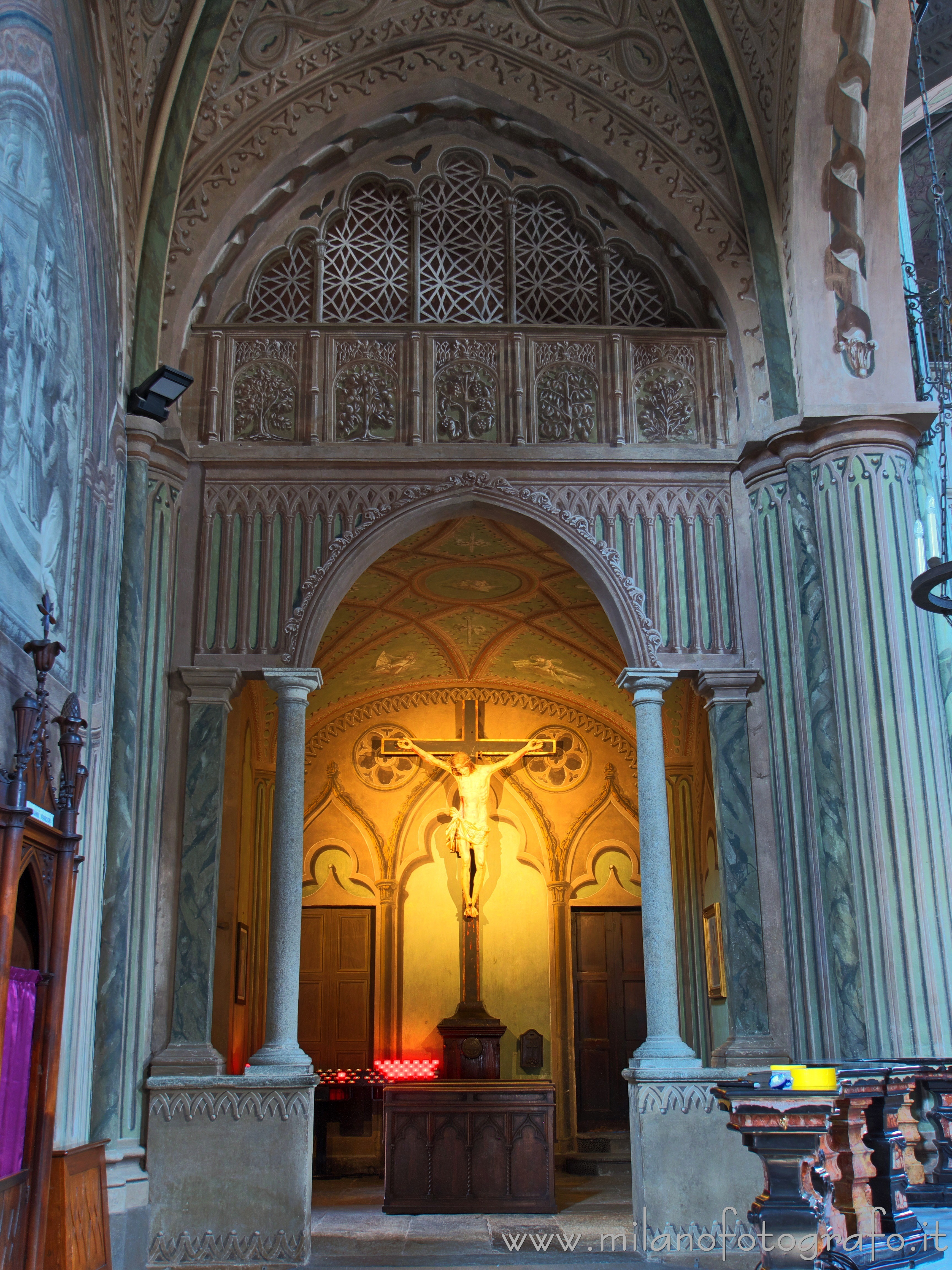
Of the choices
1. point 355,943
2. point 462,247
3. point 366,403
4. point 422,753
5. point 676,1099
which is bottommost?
point 676,1099

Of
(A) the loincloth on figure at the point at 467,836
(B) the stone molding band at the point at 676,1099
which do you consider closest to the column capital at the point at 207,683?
(B) the stone molding band at the point at 676,1099

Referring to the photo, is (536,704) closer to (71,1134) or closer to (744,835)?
(744,835)

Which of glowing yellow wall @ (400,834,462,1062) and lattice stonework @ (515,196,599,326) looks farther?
glowing yellow wall @ (400,834,462,1062)

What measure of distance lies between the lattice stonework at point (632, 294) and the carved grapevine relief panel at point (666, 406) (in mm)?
552

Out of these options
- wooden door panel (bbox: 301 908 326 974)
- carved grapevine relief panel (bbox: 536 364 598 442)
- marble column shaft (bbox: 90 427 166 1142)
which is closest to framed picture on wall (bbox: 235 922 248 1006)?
wooden door panel (bbox: 301 908 326 974)

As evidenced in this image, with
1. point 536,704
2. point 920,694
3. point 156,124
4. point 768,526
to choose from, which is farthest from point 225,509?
point 536,704

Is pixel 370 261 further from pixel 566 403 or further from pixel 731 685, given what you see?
pixel 731 685

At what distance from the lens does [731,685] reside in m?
8.53

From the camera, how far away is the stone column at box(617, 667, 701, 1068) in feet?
25.9

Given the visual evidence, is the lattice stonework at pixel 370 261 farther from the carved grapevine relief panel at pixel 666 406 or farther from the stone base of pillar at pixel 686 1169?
the stone base of pillar at pixel 686 1169

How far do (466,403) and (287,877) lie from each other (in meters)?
3.54

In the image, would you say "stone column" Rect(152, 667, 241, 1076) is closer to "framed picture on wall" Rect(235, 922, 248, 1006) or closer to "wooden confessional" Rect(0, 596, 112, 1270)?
"wooden confessional" Rect(0, 596, 112, 1270)

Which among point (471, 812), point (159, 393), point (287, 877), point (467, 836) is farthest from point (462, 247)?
point (467, 836)

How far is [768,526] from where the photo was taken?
8.68 m
